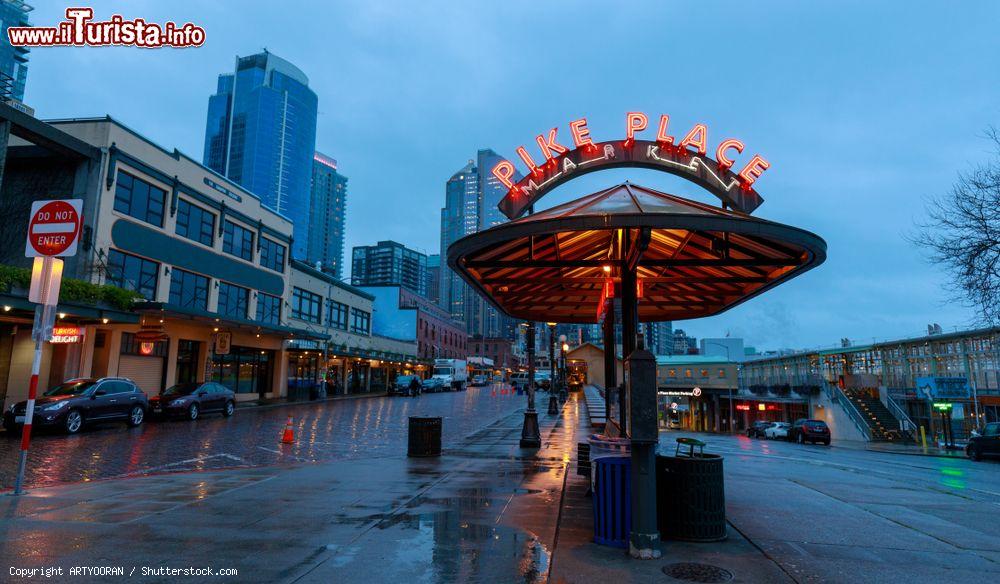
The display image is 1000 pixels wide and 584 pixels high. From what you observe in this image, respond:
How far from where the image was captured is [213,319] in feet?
92.0

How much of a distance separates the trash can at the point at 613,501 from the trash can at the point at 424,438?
25.5 ft

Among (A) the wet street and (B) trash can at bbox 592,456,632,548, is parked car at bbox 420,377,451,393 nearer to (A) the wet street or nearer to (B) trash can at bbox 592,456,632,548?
(A) the wet street

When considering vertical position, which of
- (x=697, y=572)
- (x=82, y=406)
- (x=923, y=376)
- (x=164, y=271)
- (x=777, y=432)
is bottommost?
(x=777, y=432)

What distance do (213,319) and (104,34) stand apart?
14.4 metres

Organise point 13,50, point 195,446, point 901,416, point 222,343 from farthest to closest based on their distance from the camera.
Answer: point 13,50
point 901,416
point 222,343
point 195,446

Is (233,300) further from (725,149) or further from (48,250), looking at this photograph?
(725,149)

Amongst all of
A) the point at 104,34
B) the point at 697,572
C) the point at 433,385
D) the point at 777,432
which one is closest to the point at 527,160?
the point at 697,572

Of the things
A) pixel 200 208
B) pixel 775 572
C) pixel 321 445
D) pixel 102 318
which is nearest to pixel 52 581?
pixel 775 572

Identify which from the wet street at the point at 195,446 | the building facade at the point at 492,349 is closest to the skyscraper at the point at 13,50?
the building facade at the point at 492,349

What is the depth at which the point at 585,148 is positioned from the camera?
913 centimetres

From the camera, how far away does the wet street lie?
11.5m

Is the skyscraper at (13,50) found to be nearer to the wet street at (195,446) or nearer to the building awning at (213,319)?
the building awning at (213,319)

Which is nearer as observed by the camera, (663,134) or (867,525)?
(867,525)

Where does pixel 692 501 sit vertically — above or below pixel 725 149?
below
